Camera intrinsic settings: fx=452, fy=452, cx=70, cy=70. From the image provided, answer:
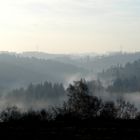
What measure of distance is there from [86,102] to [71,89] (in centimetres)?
794

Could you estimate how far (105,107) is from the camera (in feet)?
189

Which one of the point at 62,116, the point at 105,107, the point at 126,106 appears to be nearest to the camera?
the point at 62,116

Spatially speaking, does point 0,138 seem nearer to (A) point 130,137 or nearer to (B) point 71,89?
(A) point 130,137

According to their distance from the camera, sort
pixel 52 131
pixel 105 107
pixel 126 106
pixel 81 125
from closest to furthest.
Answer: pixel 52 131 < pixel 81 125 < pixel 105 107 < pixel 126 106

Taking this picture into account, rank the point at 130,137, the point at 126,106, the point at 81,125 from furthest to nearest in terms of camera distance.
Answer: the point at 126,106 < the point at 81,125 < the point at 130,137

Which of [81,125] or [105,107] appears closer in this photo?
[81,125]

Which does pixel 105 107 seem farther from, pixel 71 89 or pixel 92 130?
pixel 92 130

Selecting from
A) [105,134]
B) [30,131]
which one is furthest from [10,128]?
[105,134]

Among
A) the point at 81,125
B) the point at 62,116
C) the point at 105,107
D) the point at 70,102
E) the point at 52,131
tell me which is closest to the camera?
the point at 52,131

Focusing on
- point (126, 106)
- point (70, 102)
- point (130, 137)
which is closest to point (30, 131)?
point (130, 137)

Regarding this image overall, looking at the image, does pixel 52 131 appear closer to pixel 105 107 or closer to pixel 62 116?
pixel 62 116

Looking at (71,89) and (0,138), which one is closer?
(0,138)

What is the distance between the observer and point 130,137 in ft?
75.7

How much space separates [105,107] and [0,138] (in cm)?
3557
